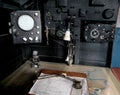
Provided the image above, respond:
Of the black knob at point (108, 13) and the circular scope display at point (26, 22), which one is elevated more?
the black knob at point (108, 13)

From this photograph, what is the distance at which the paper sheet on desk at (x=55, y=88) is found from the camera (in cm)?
82

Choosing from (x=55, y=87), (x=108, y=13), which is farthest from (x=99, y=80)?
(x=108, y=13)

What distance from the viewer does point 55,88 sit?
0.87 m

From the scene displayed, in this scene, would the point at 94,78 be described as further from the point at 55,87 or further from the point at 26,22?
the point at 26,22

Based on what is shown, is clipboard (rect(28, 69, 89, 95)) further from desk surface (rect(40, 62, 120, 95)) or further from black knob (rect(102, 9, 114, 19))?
black knob (rect(102, 9, 114, 19))

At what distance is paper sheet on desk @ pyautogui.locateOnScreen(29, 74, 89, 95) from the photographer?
820mm

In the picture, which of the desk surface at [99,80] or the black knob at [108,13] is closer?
the desk surface at [99,80]

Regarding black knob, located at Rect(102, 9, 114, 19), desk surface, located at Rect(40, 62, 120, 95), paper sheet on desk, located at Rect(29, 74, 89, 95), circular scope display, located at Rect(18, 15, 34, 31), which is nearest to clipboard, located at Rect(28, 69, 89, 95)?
paper sheet on desk, located at Rect(29, 74, 89, 95)

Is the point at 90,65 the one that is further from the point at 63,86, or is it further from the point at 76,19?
the point at 63,86

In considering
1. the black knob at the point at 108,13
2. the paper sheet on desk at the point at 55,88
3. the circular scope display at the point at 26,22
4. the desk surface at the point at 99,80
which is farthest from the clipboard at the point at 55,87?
the black knob at the point at 108,13

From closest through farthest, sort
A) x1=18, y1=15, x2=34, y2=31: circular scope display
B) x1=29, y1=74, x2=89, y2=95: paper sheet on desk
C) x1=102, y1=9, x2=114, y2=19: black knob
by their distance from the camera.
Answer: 1. x1=29, y1=74, x2=89, y2=95: paper sheet on desk
2. x1=18, y1=15, x2=34, y2=31: circular scope display
3. x1=102, y1=9, x2=114, y2=19: black knob

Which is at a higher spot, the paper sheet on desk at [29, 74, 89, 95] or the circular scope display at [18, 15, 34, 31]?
the circular scope display at [18, 15, 34, 31]

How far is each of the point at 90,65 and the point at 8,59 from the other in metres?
1.00

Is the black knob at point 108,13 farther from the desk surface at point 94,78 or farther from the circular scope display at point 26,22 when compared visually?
the circular scope display at point 26,22
